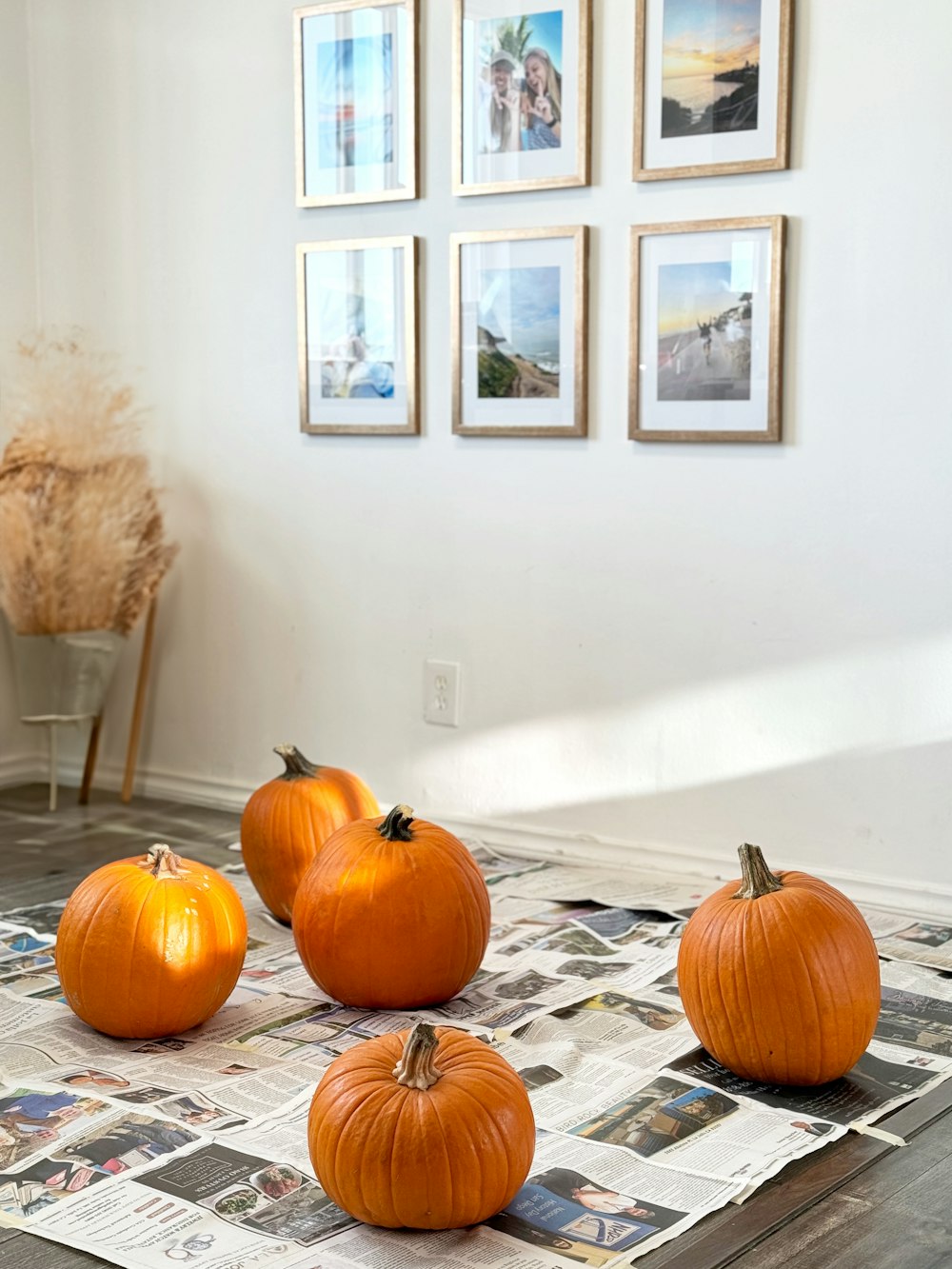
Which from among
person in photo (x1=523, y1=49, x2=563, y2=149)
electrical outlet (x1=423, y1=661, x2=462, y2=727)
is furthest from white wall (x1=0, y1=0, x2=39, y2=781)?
person in photo (x1=523, y1=49, x2=563, y2=149)

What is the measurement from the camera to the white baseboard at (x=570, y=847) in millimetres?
2869

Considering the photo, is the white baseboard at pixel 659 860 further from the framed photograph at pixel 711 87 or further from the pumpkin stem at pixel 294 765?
the framed photograph at pixel 711 87

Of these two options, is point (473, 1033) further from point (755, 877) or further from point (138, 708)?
point (138, 708)

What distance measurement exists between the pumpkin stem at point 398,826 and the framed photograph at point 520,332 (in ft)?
3.73

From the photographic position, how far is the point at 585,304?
3145 mm

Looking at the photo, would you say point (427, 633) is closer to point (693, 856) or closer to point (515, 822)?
point (515, 822)

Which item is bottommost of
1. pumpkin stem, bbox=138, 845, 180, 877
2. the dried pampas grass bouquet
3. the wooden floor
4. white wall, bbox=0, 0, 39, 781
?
the wooden floor

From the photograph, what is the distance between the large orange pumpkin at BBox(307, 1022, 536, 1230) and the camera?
5.37 feet

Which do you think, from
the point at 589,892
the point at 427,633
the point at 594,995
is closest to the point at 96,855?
the point at 427,633

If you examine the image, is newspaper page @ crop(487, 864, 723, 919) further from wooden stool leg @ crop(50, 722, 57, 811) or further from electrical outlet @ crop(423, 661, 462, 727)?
wooden stool leg @ crop(50, 722, 57, 811)

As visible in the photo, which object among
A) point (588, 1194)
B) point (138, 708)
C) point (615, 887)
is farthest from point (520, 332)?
point (588, 1194)

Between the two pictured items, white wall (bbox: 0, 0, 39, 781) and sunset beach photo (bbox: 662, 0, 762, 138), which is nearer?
sunset beach photo (bbox: 662, 0, 762, 138)

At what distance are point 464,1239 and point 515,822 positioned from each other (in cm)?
173

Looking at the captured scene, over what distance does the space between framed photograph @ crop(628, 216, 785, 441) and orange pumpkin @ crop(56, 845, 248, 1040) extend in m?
1.40
